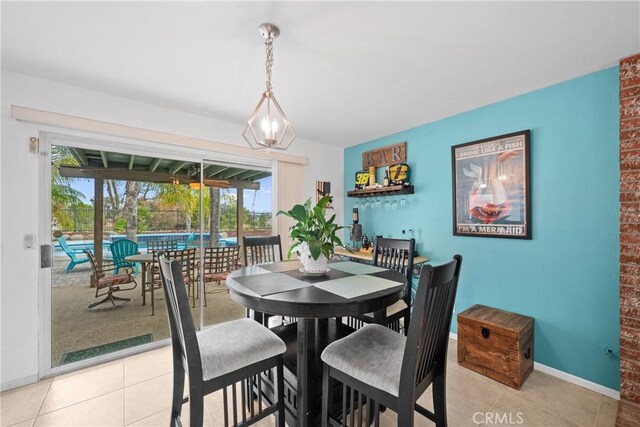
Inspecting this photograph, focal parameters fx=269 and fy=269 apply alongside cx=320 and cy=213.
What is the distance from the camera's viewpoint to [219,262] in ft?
11.4

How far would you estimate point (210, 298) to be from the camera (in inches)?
154

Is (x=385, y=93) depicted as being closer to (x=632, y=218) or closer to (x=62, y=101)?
(x=632, y=218)

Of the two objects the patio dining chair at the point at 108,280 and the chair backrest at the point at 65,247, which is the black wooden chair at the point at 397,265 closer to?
the patio dining chair at the point at 108,280

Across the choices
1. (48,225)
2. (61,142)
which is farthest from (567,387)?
(61,142)

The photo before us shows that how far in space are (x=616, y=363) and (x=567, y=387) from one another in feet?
1.26

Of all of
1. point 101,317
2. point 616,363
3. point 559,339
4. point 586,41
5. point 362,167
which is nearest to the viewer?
point 586,41

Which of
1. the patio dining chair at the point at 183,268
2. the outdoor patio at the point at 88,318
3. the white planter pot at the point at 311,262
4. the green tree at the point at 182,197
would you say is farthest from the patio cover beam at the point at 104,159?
the white planter pot at the point at 311,262

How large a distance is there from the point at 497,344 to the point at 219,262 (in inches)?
121

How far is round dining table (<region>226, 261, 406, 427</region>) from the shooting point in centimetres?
135

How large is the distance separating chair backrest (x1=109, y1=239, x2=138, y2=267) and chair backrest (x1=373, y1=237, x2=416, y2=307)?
103 inches

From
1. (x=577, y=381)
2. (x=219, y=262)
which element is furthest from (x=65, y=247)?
(x=577, y=381)

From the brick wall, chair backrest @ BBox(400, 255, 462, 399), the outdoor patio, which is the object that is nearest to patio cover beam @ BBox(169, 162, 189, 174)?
the outdoor patio

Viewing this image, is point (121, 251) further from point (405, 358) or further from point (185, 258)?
point (405, 358)

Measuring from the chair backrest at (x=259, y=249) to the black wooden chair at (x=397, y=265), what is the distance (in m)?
1.08
